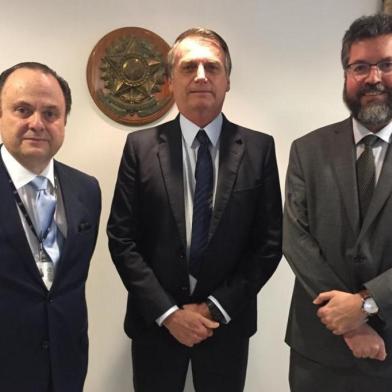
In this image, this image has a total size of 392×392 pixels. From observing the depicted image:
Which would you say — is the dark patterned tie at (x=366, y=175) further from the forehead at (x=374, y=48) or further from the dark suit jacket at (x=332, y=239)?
the forehead at (x=374, y=48)

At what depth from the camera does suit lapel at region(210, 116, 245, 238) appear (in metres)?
1.71

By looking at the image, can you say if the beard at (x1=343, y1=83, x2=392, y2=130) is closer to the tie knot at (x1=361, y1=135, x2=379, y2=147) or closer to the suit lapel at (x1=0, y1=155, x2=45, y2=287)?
the tie knot at (x1=361, y1=135, x2=379, y2=147)

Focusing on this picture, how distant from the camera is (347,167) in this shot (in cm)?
156

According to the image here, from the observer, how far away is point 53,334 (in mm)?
1425

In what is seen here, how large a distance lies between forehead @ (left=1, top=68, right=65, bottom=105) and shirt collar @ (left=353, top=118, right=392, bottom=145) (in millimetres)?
1101

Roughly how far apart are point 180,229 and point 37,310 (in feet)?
1.95

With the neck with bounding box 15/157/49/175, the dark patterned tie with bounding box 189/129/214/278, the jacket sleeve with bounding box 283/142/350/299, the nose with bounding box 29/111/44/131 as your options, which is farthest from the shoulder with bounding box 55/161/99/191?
the jacket sleeve with bounding box 283/142/350/299

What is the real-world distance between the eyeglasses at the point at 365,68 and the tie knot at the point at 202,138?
0.60 meters

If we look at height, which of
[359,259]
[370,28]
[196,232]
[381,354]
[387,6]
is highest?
[387,6]

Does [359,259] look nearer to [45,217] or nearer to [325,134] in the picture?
[325,134]

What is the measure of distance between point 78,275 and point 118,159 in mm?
914

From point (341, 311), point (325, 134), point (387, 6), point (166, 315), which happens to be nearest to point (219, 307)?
point (166, 315)

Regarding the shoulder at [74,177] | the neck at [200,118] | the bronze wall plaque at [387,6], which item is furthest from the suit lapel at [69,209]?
the bronze wall plaque at [387,6]

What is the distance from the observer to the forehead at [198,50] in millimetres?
1743
